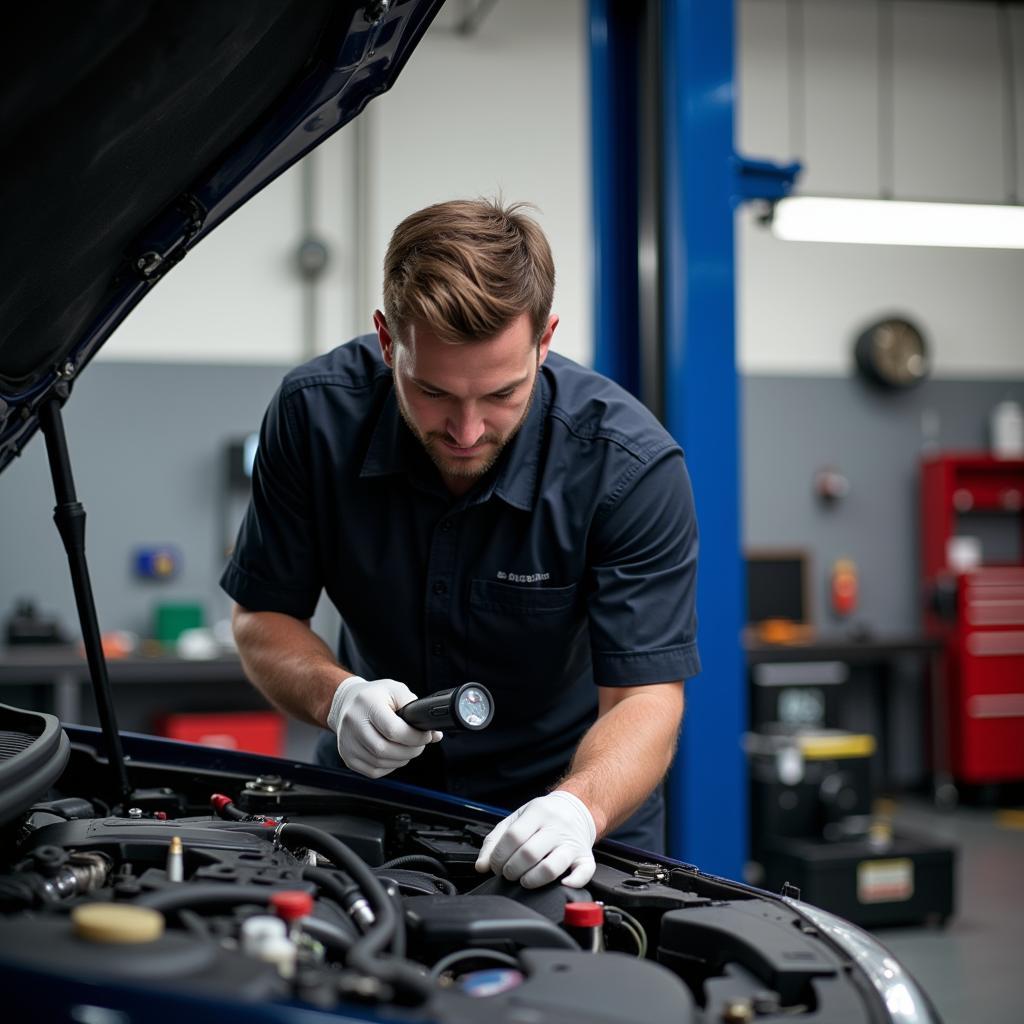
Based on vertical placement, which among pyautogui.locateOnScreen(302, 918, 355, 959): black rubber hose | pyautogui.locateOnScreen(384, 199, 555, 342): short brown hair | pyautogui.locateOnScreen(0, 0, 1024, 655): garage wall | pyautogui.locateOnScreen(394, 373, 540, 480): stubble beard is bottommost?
pyautogui.locateOnScreen(302, 918, 355, 959): black rubber hose

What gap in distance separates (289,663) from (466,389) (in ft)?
1.87

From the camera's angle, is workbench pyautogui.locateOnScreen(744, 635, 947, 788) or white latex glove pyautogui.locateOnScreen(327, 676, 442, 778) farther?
workbench pyautogui.locateOnScreen(744, 635, 947, 788)

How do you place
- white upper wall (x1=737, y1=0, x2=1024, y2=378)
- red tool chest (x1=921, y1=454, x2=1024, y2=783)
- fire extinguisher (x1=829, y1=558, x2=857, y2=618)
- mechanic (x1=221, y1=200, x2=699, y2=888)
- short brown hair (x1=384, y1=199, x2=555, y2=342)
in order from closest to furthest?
short brown hair (x1=384, y1=199, x2=555, y2=342) → mechanic (x1=221, y1=200, x2=699, y2=888) → red tool chest (x1=921, y1=454, x2=1024, y2=783) → fire extinguisher (x1=829, y1=558, x2=857, y2=618) → white upper wall (x1=737, y1=0, x2=1024, y2=378)

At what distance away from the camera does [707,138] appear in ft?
9.14

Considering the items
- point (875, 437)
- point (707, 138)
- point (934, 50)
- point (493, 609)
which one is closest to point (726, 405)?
point (707, 138)

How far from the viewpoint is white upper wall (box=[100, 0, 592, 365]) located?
230 inches

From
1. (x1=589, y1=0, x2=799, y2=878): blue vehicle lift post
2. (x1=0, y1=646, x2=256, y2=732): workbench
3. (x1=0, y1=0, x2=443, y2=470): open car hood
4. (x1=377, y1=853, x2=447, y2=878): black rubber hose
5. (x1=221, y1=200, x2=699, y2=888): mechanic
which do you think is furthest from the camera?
(x1=0, y1=646, x2=256, y2=732): workbench

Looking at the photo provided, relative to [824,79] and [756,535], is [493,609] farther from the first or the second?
[824,79]

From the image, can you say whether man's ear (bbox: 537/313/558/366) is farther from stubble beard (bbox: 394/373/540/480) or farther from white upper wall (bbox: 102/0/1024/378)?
white upper wall (bbox: 102/0/1024/378)

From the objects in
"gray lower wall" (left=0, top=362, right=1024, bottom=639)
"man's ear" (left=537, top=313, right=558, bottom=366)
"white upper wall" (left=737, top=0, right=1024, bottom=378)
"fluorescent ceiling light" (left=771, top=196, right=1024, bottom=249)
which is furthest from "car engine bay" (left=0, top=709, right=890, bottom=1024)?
"white upper wall" (left=737, top=0, right=1024, bottom=378)

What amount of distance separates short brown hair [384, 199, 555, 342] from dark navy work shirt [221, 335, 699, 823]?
0.25 meters

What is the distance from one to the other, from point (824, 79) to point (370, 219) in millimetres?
2775

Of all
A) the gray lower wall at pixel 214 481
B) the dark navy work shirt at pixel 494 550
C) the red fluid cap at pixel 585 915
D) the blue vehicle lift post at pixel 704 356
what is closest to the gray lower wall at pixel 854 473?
the gray lower wall at pixel 214 481

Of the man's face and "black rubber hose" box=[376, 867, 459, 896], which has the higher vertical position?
the man's face
